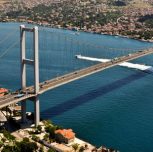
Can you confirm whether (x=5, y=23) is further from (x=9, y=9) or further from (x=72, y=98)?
(x=72, y=98)

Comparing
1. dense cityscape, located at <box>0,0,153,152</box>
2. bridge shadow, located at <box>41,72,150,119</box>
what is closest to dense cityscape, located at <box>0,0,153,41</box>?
dense cityscape, located at <box>0,0,153,152</box>

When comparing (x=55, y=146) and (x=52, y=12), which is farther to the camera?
(x=52, y=12)

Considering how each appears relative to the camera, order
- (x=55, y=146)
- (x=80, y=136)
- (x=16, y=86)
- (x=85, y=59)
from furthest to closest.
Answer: (x=85, y=59)
(x=16, y=86)
(x=80, y=136)
(x=55, y=146)

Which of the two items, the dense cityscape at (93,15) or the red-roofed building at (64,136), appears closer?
the red-roofed building at (64,136)

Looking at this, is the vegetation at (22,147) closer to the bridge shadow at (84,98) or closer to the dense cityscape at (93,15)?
the bridge shadow at (84,98)

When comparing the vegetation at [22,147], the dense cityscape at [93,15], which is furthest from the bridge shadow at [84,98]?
the dense cityscape at [93,15]

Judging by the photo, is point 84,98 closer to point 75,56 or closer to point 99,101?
point 99,101

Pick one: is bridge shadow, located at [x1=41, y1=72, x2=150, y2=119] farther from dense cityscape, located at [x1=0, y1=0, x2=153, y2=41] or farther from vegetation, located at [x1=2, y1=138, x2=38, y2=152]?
dense cityscape, located at [x1=0, y1=0, x2=153, y2=41]

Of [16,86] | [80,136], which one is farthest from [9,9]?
[80,136]

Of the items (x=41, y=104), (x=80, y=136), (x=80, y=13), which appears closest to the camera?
(x=80, y=136)
